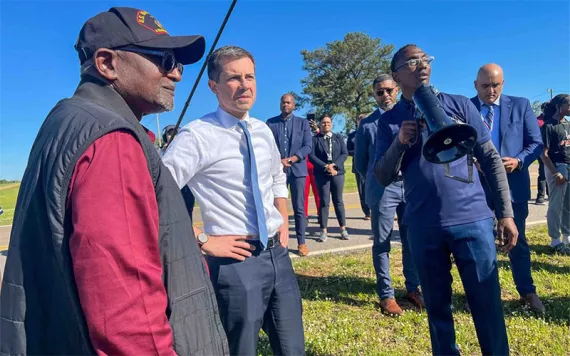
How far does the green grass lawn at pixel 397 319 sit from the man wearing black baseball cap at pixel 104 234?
2389 millimetres

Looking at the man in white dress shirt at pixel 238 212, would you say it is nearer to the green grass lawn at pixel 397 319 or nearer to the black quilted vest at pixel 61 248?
the black quilted vest at pixel 61 248

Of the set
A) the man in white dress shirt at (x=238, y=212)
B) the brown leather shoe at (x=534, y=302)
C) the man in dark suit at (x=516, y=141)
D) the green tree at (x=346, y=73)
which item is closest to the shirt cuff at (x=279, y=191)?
the man in white dress shirt at (x=238, y=212)

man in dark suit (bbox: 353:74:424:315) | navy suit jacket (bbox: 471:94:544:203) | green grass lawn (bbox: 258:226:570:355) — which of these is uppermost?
navy suit jacket (bbox: 471:94:544:203)

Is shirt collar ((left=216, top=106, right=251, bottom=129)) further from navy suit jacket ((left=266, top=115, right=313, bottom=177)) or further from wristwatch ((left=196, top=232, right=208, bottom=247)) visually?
navy suit jacket ((left=266, top=115, right=313, bottom=177))

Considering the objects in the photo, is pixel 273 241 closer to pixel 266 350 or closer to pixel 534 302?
pixel 266 350

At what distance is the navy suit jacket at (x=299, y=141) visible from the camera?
21.0 ft

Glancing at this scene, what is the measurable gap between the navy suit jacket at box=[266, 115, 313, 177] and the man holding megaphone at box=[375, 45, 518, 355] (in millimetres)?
3752

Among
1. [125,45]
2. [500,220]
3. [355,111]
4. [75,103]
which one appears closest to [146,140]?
[75,103]

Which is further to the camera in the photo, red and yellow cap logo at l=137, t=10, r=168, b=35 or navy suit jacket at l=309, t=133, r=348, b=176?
navy suit jacket at l=309, t=133, r=348, b=176

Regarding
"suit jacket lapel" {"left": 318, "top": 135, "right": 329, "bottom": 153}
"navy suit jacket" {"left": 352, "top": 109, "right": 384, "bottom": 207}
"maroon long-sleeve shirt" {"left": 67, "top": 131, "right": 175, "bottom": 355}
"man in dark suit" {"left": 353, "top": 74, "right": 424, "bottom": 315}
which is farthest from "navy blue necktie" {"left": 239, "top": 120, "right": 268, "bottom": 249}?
"suit jacket lapel" {"left": 318, "top": 135, "right": 329, "bottom": 153}

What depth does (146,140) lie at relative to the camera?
1158mm

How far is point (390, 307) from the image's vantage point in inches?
152

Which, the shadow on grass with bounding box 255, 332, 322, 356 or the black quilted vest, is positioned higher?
the black quilted vest

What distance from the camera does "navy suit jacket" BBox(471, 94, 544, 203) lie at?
3.81 metres
